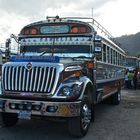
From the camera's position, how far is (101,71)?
10.3 meters

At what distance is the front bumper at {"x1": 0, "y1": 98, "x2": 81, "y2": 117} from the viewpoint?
757 centimetres

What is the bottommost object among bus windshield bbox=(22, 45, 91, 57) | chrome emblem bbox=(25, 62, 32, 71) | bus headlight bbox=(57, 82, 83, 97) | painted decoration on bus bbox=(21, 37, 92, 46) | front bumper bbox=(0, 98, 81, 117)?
front bumper bbox=(0, 98, 81, 117)

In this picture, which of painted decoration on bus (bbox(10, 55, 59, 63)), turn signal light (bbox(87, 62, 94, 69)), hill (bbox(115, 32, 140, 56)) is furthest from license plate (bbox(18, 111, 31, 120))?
hill (bbox(115, 32, 140, 56))

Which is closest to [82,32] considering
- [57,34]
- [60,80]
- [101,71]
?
[57,34]

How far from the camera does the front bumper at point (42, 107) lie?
7.57 m

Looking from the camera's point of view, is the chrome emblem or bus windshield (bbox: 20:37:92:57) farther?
bus windshield (bbox: 20:37:92:57)

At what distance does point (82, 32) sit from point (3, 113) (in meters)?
2.82

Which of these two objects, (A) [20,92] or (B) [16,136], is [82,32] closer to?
(A) [20,92]

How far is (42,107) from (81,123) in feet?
3.18

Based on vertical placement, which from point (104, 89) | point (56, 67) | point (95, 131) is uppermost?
point (56, 67)

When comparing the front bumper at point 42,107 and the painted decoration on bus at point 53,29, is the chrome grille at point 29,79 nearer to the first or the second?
the front bumper at point 42,107

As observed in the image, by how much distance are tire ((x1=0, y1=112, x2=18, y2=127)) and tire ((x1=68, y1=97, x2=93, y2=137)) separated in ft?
5.10

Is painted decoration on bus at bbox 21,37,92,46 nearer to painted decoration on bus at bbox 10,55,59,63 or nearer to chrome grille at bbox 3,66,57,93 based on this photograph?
painted decoration on bus at bbox 10,55,59,63

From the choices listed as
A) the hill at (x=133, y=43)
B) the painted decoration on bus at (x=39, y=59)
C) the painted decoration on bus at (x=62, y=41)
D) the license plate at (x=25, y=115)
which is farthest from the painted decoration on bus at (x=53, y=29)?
the hill at (x=133, y=43)
